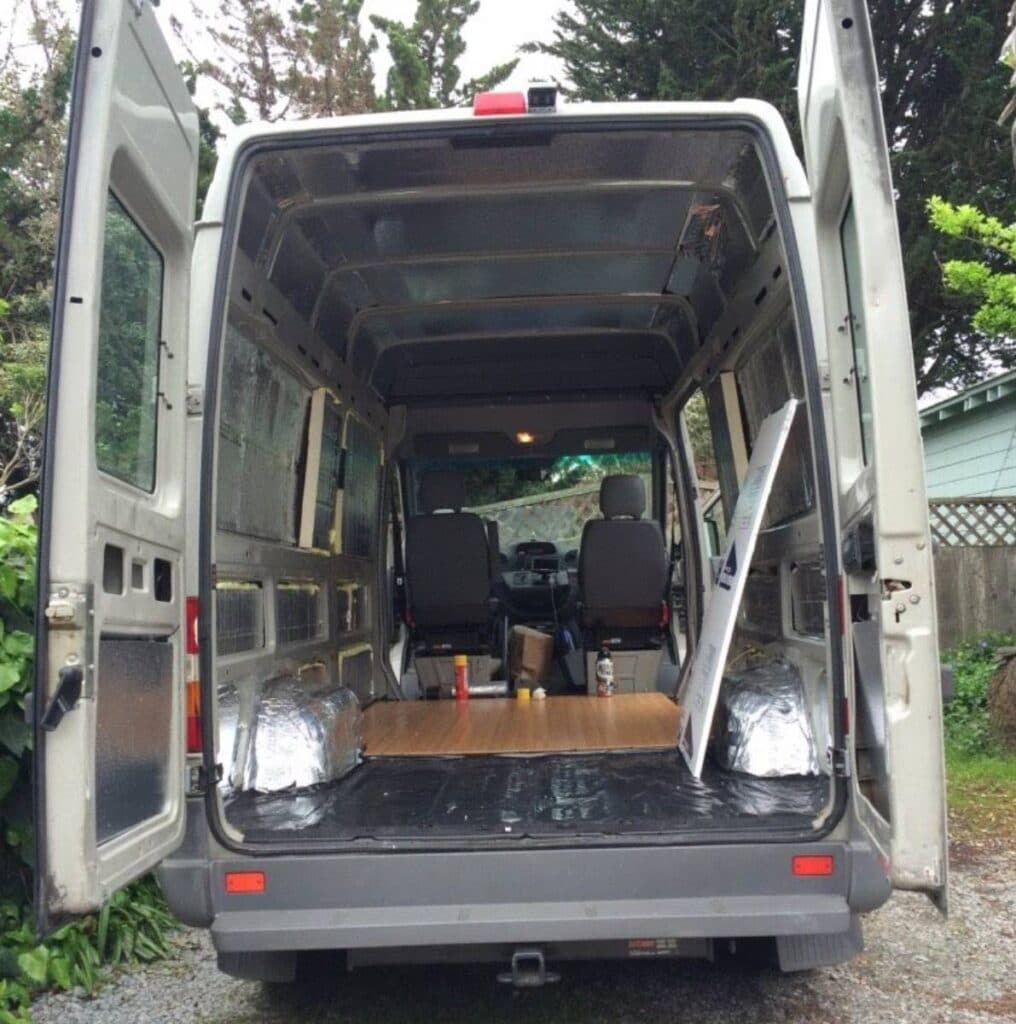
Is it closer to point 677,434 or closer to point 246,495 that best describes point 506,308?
point 677,434

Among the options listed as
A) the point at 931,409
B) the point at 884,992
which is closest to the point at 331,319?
the point at 884,992

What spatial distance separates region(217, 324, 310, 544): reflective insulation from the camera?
389cm

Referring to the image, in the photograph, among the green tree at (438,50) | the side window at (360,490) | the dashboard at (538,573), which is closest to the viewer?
the side window at (360,490)

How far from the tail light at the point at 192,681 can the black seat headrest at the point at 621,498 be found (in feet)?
12.1

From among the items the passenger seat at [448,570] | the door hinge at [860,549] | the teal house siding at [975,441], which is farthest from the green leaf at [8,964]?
the teal house siding at [975,441]

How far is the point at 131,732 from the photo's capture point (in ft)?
9.10

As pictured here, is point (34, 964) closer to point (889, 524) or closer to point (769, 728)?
point (769, 728)

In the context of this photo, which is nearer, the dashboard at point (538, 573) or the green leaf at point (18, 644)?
the green leaf at point (18, 644)

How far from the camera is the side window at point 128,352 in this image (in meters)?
2.74

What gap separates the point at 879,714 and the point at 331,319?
10.8ft

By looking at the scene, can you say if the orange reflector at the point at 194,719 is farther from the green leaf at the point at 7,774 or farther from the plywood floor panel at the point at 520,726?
the plywood floor panel at the point at 520,726

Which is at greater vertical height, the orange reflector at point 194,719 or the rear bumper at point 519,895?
the orange reflector at point 194,719

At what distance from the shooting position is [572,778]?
3902mm

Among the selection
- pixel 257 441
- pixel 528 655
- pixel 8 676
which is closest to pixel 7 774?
pixel 8 676
